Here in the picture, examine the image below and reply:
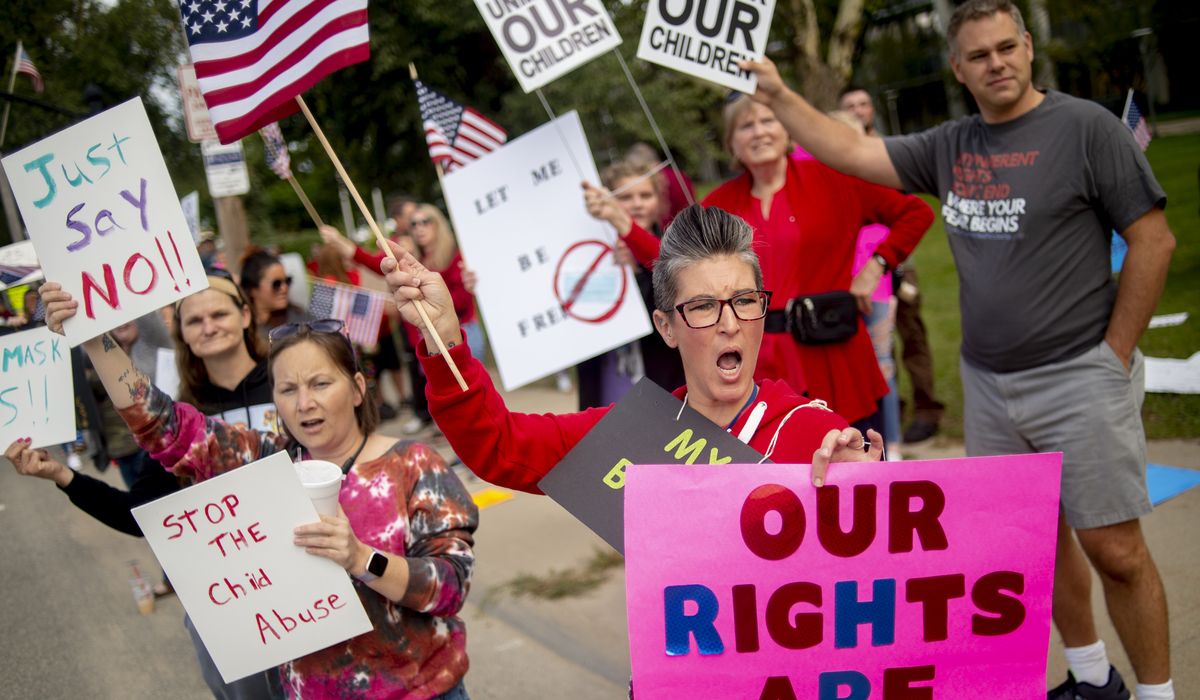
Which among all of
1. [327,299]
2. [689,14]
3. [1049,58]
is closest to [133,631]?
[327,299]

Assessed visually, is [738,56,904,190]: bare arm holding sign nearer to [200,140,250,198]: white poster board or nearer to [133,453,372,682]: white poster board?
[133,453,372,682]: white poster board

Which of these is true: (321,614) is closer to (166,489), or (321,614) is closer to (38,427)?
(166,489)

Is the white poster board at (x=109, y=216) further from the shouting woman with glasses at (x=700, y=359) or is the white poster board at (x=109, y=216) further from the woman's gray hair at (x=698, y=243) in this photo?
the woman's gray hair at (x=698, y=243)

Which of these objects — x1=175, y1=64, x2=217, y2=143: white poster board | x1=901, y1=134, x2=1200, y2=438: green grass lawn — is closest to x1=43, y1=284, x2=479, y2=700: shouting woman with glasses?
x1=901, y1=134, x2=1200, y2=438: green grass lawn

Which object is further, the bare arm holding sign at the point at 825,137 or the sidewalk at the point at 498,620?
the sidewalk at the point at 498,620

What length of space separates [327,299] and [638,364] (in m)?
2.91

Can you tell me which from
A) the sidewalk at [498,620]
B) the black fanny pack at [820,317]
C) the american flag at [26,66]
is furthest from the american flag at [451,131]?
the american flag at [26,66]

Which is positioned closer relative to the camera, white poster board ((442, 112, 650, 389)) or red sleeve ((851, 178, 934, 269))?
red sleeve ((851, 178, 934, 269))

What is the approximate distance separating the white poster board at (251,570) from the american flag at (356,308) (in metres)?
4.92

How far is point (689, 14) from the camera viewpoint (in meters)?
3.88

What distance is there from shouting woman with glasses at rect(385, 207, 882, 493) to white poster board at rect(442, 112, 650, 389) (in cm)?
242

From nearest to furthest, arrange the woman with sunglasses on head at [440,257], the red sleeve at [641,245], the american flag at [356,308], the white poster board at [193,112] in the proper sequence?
the red sleeve at [641,245]
the american flag at [356,308]
the woman with sunglasses on head at [440,257]
the white poster board at [193,112]

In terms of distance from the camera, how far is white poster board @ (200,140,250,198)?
872 centimetres

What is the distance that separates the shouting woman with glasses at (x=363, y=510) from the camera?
232 cm
